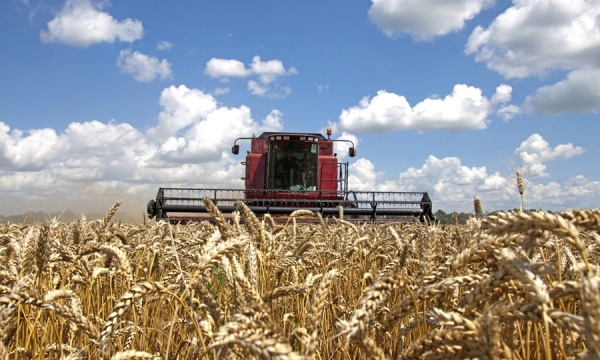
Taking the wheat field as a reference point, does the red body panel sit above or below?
above

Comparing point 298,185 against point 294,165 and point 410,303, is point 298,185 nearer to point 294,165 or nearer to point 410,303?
point 294,165

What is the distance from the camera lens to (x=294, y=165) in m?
16.0

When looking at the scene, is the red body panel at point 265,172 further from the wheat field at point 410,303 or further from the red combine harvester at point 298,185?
the wheat field at point 410,303

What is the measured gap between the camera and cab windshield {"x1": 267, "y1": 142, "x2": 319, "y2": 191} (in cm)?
1597

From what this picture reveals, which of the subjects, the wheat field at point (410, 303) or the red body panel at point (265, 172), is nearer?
the wheat field at point (410, 303)

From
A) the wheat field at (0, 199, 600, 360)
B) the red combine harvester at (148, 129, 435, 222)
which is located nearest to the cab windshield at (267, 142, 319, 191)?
the red combine harvester at (148, 129, 435, 222)

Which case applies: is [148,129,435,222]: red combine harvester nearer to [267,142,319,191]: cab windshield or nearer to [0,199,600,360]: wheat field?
[267,142,319,191]: cab windshield

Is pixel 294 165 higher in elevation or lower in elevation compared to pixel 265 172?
higher

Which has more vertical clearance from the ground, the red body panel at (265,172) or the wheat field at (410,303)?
the red body panel at (265,172)

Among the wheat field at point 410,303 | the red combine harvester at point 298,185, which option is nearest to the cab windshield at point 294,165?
the red combine harvester at point 298,185

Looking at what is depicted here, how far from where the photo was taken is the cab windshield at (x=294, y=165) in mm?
15969

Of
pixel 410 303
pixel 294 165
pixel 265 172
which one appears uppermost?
pixel 294 165

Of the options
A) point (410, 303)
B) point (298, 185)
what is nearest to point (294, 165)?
point (298, 185)

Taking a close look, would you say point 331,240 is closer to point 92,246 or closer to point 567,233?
point 92,246
